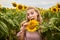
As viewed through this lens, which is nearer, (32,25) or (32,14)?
(32,25)

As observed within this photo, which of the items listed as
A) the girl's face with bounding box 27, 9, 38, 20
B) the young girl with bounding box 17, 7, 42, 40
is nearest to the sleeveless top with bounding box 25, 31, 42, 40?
the young girl with bounding box 17, 7, 42, 40

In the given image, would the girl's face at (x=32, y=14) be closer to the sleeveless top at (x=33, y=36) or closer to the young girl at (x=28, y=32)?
the young girl at (x=28, y=32)

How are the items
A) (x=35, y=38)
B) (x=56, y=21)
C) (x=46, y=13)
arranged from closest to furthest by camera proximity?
1. (x=35, y=38)
2. (x=56, y=21)
3. (x=46, y=13)

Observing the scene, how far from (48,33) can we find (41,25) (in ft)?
0.41

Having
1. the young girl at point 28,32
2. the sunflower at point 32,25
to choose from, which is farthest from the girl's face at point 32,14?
the sunflower at point 32,25

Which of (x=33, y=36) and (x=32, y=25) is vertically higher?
(x=32, y=25)

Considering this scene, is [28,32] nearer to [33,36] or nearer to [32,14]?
[33,36]

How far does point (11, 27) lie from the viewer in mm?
3496

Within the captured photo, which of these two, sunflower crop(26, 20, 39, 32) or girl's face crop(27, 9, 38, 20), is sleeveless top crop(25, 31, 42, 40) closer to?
sunflower crop(26, 20, 39, 32)

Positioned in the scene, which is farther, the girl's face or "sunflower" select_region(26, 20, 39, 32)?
the girl's face

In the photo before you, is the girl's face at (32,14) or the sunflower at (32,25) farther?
the girl's face at (32,14)

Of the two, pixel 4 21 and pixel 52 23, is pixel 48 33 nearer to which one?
pixel 52 23

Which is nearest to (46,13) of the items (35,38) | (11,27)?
(11,27)

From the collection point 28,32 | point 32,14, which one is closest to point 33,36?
point 28,32
